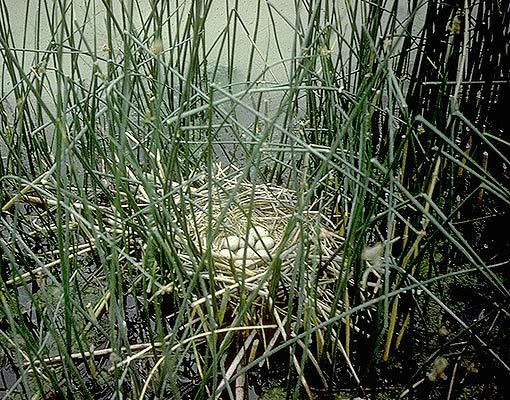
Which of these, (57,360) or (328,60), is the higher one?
(328,60)

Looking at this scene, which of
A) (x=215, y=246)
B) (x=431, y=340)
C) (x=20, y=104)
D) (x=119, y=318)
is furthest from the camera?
(x=215, y=246)

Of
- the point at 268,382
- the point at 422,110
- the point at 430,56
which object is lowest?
the point at 268,382

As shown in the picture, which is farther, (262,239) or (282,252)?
(262,239)

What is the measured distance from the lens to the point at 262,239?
1210 millimetres

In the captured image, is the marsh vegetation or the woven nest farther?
the woven nest

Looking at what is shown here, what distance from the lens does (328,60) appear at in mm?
1196

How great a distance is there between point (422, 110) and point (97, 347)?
25.1 inches

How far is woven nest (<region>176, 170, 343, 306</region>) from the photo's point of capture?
3.53 feet

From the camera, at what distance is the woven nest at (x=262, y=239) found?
108 cm

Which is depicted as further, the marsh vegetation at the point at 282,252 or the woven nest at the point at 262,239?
the woven nest at the point at 262,239

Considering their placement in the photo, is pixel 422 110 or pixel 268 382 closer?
pixel 268 382

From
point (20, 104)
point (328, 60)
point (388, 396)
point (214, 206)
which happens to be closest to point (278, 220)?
point (214, 206)

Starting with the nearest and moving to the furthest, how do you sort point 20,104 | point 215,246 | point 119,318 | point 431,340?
1. point 119,318
2. point 20,104
3. point 431,340
4. point 215,246

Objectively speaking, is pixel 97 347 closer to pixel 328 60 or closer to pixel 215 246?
pixel 215 246
